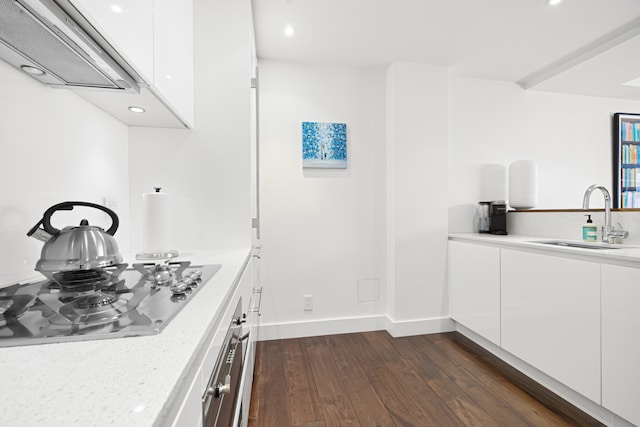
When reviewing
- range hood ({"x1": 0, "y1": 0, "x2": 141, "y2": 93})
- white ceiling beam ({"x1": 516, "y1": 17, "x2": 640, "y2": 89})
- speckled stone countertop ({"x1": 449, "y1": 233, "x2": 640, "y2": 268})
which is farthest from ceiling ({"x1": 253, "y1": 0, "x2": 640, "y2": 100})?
speckled stone countertop ({"x1": 449, "y1": 233, "x2": 640, "y2": 268})

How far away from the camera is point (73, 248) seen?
0.73m

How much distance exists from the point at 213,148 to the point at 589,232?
2.55 metres

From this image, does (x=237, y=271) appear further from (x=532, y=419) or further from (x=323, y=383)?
(x=532, y=419)

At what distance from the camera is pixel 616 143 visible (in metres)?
2.90

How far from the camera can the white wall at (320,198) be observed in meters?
2.37

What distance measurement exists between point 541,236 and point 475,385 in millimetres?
1351

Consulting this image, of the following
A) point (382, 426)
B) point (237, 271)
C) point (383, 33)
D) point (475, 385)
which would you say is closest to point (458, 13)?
point (383, 33)

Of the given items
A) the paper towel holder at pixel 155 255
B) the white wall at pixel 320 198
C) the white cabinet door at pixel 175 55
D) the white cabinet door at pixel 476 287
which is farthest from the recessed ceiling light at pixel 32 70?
the white cabinet door at pixel 476 287

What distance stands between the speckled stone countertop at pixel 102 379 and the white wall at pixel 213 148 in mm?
1104

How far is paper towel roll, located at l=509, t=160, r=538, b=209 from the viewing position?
242 centimetres

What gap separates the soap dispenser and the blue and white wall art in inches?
71.2

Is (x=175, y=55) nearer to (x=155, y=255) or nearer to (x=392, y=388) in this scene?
(x=155, y=255)

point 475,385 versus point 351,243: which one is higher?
point 351,243

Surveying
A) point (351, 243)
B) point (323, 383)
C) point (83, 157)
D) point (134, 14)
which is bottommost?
point (323, 383)
